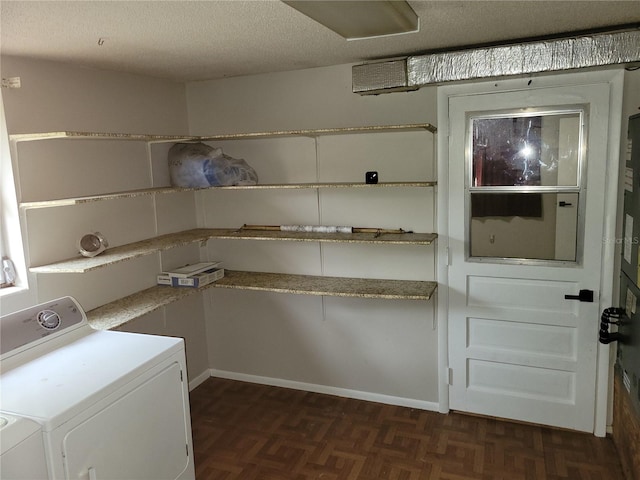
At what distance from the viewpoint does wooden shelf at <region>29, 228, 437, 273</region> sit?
2643 millimetres

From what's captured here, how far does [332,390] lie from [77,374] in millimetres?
2008

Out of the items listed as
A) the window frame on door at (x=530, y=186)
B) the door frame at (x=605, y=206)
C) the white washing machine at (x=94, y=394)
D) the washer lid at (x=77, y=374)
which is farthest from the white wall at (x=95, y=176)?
the window frame on door at (x=530, y=186)

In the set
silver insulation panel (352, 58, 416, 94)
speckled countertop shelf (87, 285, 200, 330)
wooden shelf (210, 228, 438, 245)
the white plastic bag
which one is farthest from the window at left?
silver insulation panel (352, 58, 416, 94)

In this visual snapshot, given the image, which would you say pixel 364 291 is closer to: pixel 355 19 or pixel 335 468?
pixel 335 468

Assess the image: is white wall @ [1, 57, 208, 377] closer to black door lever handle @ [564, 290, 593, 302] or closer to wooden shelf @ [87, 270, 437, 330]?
wooden shelf @ [87, 270, 437, 330]

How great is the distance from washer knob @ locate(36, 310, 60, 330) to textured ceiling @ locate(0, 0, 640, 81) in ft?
4.07

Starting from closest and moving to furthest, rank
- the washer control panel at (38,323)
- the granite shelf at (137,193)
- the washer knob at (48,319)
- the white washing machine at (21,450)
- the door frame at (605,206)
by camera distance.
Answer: the white washing machine at (21,450) < the washer control panel at (38,323) < the washer knob at (48,319) < the granite shelf at (137,193) < the door frame at (605,206)

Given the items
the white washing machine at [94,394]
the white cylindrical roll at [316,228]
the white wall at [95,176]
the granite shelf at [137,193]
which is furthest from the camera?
the white cylindrical roll at [316,228]

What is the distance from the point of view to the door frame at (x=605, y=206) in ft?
9.06

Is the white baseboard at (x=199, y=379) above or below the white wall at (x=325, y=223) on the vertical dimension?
below

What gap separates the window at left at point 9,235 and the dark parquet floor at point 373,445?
56.2 inches

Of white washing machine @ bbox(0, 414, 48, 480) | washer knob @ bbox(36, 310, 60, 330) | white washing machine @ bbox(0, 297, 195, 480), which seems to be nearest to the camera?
white washing machine @ bbox(0, 414, 48, 480)

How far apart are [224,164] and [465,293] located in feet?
5.80

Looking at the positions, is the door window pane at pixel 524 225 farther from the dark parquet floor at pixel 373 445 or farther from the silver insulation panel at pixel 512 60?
the dark parquet floor at pixel 373 445
